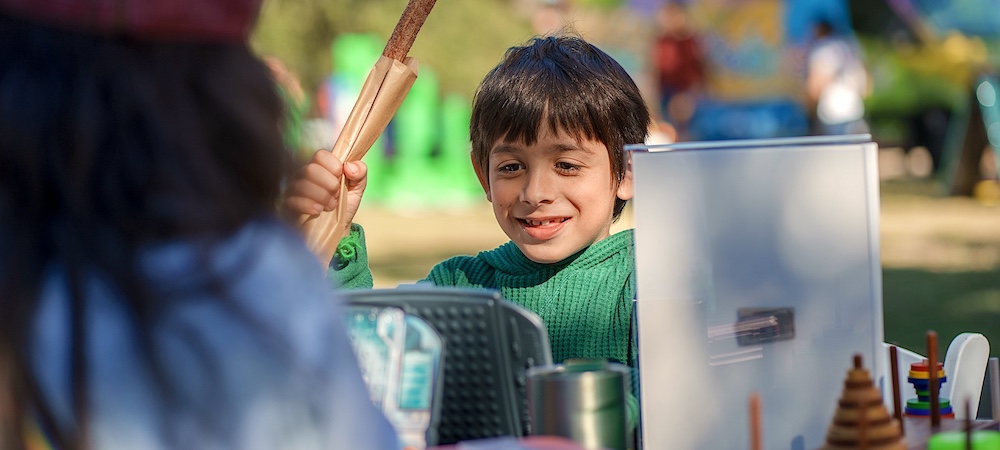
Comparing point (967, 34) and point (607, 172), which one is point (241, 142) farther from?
point (967, 34)

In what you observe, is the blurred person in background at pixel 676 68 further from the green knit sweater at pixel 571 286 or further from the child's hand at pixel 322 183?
the child's hand at pixel 322 183

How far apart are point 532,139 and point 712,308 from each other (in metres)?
0.87

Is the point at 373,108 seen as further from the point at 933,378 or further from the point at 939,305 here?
the point at 939,305

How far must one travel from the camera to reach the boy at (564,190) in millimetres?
1988

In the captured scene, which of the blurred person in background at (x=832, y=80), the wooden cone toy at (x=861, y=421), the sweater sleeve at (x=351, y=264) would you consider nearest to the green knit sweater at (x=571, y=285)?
the sweater sleeve at (x=351, y=264)

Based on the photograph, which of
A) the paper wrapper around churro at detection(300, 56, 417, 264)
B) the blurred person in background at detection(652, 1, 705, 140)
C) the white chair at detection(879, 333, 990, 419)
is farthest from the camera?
the blurred person in background at detection(652, 1, 705, 140)

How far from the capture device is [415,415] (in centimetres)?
112

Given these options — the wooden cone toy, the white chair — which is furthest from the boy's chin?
the wooden cone toy

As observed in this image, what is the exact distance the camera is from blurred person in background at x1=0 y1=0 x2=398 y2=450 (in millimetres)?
804

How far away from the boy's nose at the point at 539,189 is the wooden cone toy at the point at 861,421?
38.8 inches

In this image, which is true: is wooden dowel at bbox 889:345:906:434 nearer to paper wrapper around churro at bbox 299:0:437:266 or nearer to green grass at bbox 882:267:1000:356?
paper wrapper around churro at bbox 299:0:437:266

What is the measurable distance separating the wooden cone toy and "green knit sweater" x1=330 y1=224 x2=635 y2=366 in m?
0.84

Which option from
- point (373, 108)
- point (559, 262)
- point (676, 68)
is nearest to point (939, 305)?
point (559, 262)

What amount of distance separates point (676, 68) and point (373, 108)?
1061cm
